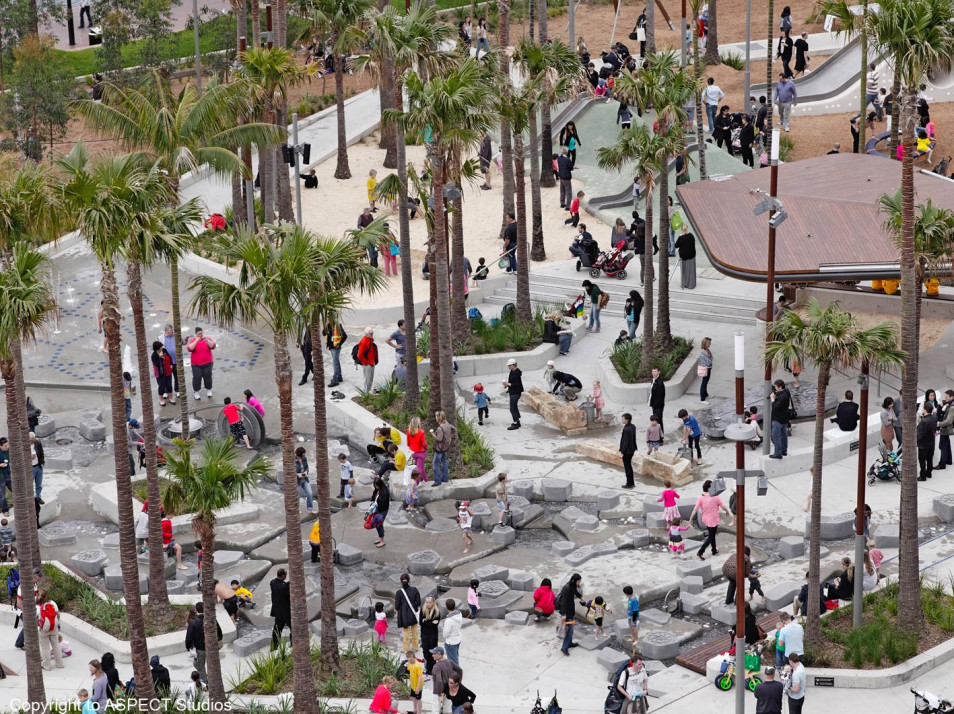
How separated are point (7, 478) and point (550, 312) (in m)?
13.5

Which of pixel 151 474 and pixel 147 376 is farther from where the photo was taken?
pixel 147 376

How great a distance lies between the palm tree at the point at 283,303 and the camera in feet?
63.6

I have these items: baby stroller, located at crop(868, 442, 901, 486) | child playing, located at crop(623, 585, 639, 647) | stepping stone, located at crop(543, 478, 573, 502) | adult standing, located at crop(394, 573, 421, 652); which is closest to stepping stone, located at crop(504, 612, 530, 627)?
adult standing, located at crop(394, 573, 421, 652)

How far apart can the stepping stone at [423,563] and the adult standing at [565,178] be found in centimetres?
1934

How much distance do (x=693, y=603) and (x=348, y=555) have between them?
6.10 m

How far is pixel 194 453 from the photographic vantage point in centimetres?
3055

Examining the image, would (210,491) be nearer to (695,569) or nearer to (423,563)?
(423,563)

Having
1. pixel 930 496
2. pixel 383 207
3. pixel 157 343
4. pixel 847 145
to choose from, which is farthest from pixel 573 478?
pixel 847 145

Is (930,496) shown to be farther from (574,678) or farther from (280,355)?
(280,355)

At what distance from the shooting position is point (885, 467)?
27.0m

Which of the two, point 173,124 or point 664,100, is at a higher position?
point 664,100

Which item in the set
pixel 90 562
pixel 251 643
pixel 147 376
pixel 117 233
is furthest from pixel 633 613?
pixel 90 562

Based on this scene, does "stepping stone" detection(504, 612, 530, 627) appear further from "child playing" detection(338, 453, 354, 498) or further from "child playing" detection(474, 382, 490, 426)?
"child playing" detection(474, 382, 490, 426)

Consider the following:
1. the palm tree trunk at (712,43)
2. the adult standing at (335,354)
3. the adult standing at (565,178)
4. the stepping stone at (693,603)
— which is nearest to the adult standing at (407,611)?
the stepping stone at (693,603)
